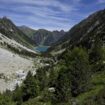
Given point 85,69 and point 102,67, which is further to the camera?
point 102,67

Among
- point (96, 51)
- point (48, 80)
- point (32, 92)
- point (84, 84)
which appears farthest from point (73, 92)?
point (96, 51)

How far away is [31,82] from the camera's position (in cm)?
8750

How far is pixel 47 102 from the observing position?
62.1 metres

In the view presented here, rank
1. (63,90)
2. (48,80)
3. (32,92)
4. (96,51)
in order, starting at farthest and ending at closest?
(96,51)
(48,80)
(32,92)
(63,90)

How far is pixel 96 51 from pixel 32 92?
40065mm

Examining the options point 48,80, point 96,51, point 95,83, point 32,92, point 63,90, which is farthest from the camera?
point 96,51

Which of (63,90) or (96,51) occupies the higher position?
(96,51)

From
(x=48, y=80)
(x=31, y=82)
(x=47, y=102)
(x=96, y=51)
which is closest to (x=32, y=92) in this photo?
(x=31, y=82)

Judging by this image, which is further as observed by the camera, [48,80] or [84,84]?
[48,80]

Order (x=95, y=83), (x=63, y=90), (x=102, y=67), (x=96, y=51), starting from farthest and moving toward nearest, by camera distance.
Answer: (x=96, y=51)
(x=102, y=67)
(x=95, y=83)
(x=63, y=90)

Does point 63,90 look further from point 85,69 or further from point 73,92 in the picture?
point 85,69

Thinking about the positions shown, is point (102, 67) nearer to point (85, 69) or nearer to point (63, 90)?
point (85, 69)

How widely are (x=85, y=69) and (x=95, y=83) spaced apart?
13.1 ft

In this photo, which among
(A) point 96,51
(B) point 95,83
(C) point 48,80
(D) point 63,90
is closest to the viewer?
(D) point 63,90
